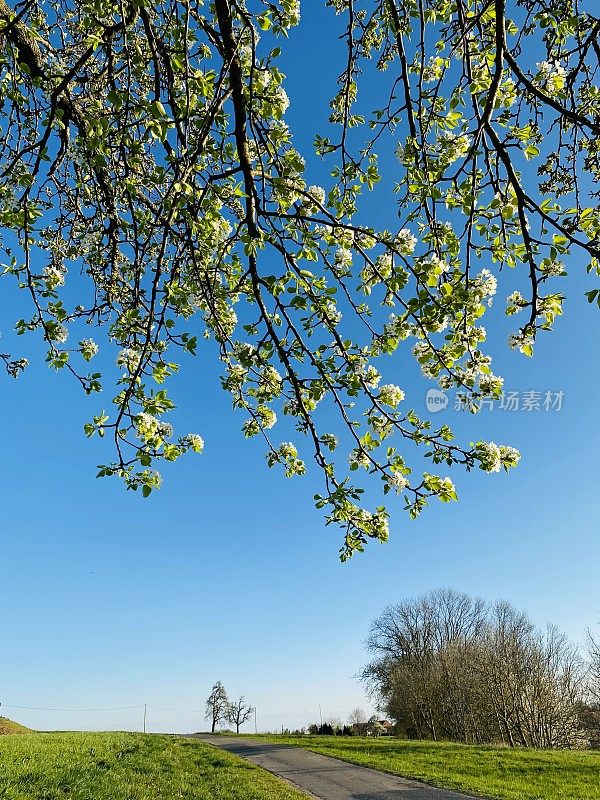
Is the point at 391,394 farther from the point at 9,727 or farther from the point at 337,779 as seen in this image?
the point at 9,727

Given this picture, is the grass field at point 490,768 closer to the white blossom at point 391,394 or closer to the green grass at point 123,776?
the green grass at point 123,776

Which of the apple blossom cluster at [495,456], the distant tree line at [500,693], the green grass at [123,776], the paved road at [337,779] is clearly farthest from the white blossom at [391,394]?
the distant tree line at [500,693]

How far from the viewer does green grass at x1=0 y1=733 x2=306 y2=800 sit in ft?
29.8

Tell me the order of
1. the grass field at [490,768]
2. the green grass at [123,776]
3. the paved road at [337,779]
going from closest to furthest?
the green grass at [123,776] < the paved road at [337,779] < the grass field at [490,768]

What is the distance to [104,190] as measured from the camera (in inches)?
178

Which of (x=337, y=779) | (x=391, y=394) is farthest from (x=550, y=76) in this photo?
(x=337, y=779)

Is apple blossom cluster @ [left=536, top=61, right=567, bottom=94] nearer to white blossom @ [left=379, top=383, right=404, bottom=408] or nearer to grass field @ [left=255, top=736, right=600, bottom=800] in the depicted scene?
white blossom @ [left=379, top=383, right=404, bottom=408]

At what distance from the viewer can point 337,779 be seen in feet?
48.9

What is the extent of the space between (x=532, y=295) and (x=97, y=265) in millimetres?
3707

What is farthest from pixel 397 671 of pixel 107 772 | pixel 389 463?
pixel 389 463

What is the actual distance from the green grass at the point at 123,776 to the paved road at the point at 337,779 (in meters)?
0.90

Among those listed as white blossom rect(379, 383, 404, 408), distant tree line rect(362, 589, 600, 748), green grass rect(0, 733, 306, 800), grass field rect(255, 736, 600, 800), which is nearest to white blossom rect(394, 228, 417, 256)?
white blossom rect(379, 383, 404, 408)

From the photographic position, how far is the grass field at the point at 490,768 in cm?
1276

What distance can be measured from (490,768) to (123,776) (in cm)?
1114
